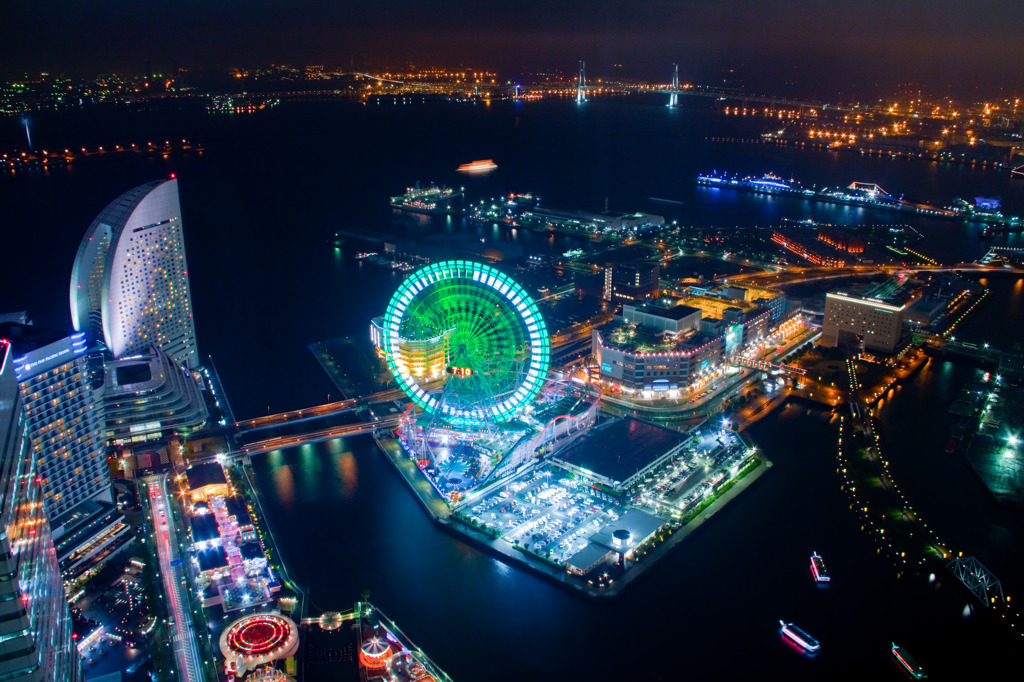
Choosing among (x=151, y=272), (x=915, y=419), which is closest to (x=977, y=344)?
(x=915, y=419)

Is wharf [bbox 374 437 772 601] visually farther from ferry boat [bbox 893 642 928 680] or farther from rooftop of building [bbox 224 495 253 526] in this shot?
ferry boat [bbox 893 642 928 680]

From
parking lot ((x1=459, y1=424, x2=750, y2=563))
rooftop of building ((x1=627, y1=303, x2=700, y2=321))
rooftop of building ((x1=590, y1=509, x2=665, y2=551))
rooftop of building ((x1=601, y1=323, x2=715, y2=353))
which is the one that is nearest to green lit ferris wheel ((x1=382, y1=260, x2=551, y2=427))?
parking lot ((x1=459, y1=424, x2=750, y2=563))

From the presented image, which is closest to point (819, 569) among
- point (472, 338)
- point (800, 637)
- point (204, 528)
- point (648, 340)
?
point (800, 637)

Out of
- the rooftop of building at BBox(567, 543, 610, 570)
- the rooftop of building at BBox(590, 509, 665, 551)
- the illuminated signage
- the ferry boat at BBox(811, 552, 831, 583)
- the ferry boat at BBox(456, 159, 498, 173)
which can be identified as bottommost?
the ferry boat at BBox(811, 552, 831, 583)

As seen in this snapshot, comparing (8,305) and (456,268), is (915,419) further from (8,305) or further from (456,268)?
(8,305)

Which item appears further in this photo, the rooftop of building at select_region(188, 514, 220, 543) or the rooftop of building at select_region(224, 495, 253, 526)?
the rooftop of building at select_region(224, 495, 253, 526)

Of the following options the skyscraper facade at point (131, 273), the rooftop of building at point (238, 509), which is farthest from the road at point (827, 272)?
the rooftop of building at point (238, 509)
